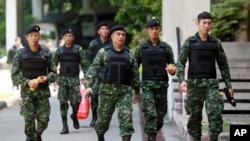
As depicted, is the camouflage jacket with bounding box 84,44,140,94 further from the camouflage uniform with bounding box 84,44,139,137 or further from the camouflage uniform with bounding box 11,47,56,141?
the camouflage uniform with bounding box 11,47,56,141

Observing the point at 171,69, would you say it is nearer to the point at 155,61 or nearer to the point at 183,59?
the point at 183,59

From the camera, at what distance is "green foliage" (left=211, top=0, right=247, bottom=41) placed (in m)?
17.9

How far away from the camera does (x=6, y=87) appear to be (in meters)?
25.3

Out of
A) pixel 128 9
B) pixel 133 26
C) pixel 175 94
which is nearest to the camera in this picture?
pixel 175 94

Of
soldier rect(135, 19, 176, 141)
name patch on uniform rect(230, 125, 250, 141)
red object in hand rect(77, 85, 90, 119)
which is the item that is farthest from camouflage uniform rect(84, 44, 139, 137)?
red object in hand rect(77, 85, 90, 119)

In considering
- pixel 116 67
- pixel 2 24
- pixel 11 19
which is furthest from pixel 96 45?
pixel 2 24

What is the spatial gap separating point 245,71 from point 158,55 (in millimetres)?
5398

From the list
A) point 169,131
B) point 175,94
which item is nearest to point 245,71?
point 175,94

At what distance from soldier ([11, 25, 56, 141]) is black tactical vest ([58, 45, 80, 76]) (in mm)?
2838

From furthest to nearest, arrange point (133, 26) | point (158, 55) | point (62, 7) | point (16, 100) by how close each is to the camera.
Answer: point (62, 7) → point (133, 26) → point (16, 100) → point (158, 55)

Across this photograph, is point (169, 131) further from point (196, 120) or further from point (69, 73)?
point (196, 120)

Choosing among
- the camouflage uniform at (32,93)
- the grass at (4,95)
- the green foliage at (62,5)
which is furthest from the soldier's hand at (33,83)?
the green foliage at (62,5)

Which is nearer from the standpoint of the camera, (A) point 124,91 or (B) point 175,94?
(A) point 124,91

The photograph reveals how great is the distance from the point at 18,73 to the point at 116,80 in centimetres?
147
